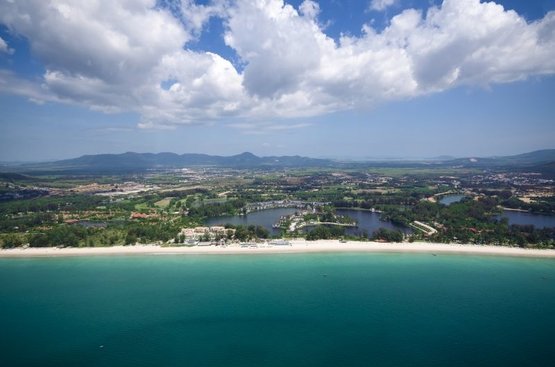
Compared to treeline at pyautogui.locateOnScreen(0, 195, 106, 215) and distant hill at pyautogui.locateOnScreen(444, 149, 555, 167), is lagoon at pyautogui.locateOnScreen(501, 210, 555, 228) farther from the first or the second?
distant hill at pyautogui.locateOnScreen(444, 149, 555, 167)

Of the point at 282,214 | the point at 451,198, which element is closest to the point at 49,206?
the point at 282,214

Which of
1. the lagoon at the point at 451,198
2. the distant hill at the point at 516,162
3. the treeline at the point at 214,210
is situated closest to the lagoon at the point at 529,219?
the lagoon at the point at 451,198

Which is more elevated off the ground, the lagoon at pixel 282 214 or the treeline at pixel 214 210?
the treeline at pixel 214 210

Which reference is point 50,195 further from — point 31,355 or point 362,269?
point 362,269

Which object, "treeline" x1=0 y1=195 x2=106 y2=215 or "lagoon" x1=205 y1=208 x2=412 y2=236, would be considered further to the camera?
"treeline" x1=0 y1=195 x2=106 y2=215

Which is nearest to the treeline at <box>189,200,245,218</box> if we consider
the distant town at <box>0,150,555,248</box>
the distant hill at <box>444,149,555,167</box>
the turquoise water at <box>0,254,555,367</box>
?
the distant town at <box>0,150,555,248</box>

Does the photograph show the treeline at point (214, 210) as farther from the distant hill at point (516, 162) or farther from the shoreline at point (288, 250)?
the distant hill at point (516, 162)

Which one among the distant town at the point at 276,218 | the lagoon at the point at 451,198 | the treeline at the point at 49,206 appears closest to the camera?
the distant town at the point at 276,218
